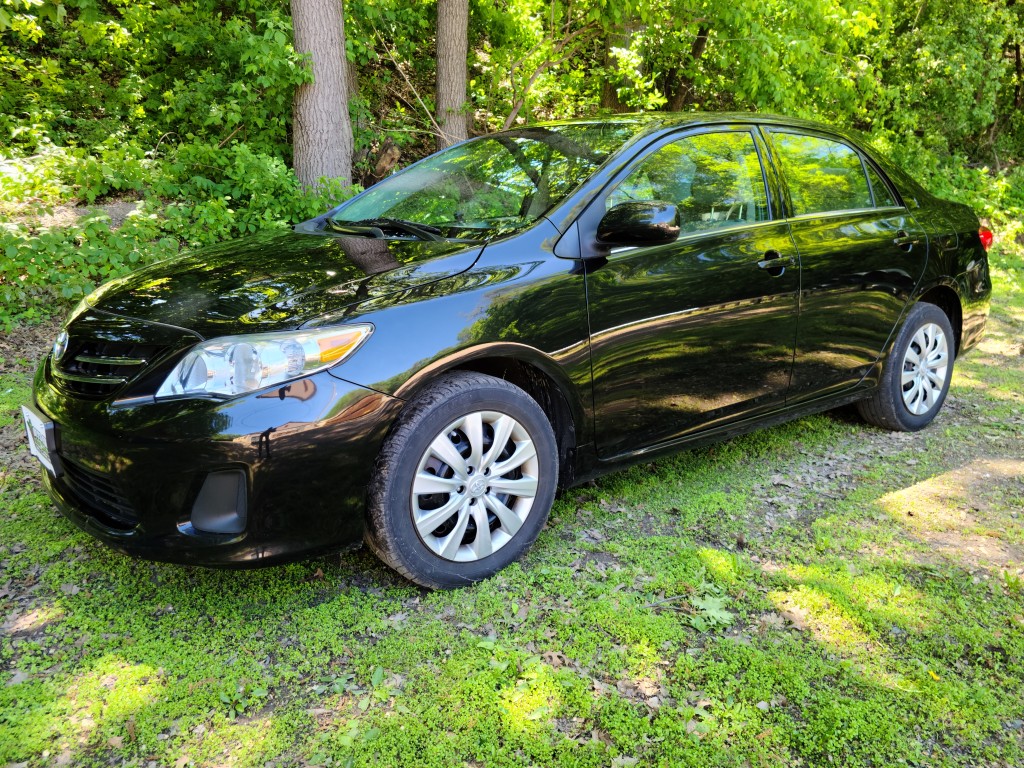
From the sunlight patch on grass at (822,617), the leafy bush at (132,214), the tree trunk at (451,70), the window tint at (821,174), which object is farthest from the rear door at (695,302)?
the tree trunk at (451,70)

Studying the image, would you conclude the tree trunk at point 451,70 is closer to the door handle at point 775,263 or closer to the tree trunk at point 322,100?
the tree trunk at point 322,100

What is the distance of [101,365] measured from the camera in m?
2.65

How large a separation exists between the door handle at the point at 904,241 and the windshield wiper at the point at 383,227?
8.18ft

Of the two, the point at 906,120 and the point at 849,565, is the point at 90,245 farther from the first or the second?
the point at 906,120

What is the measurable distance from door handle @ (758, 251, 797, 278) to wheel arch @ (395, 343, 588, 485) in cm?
116

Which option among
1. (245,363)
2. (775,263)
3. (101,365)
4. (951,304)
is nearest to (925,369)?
(951,304)

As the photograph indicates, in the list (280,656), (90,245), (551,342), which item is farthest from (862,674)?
(90,245)

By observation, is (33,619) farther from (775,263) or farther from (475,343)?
(775,263)

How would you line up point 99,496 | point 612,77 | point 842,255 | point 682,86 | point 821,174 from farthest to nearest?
point 682,86
point 612,77
point 821,174
point 842,255
point 99,496

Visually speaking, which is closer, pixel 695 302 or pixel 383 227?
pixel 695 302

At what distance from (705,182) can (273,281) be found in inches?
74.5

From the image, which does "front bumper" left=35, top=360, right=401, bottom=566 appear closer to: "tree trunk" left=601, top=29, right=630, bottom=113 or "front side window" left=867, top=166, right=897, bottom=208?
"front side window" left=867, top=166, right=897, bottom=208

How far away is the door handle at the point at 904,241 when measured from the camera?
424 centimetres

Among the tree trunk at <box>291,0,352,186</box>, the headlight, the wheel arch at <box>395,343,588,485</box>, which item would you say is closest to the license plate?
the headlight
